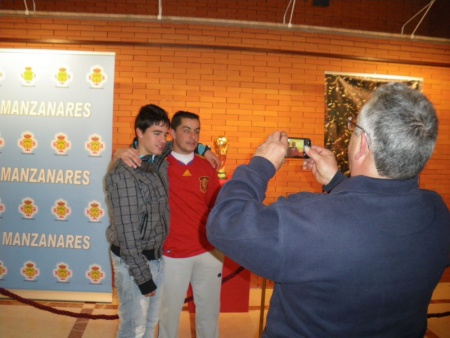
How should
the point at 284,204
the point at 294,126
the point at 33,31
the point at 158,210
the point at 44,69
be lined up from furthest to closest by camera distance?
the point at 294,126, the point at 33,31, the point at 44,69, the point at 158,210, the point at 284,204

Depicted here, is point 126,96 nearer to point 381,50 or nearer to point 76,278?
point 76,278

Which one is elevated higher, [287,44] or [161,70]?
[287,44]

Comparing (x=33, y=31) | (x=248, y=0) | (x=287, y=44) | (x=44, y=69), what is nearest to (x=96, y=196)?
(x=44, y=69)

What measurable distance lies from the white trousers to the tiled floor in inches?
28.7

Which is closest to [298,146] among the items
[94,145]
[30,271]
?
[94,145]

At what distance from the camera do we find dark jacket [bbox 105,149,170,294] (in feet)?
6.53

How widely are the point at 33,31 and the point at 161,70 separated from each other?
1.81 m

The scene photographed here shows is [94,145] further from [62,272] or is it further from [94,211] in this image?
[62,272]

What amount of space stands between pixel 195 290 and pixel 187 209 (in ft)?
2.19

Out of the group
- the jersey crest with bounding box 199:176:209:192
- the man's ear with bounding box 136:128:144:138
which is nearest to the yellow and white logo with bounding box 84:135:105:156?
the man's ear with bounding box 136:128:144:138

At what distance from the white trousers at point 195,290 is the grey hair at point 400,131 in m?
1.92

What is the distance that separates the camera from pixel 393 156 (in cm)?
87

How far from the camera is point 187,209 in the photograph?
2.56 m

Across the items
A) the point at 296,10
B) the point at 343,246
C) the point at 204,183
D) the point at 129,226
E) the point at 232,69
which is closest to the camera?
the point at 343,246
